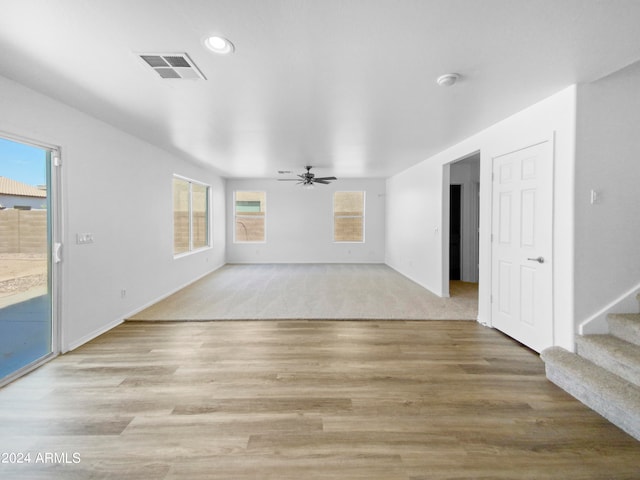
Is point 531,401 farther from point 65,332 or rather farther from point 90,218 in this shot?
point 90,218

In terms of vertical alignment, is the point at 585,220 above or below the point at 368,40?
below

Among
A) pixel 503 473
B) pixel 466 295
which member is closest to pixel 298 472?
pixel 503 473

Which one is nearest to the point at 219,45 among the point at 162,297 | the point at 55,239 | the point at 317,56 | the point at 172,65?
the point at 172,65

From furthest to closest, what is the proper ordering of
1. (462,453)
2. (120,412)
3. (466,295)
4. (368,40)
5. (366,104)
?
(466,295)
(366,104)
(120,412)
(368,40)
(462,453)

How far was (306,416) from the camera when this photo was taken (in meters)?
2.03

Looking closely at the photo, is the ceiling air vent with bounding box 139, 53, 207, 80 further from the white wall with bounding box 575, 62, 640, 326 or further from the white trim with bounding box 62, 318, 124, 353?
the white wall with bounding box 575, 62, 640, 326

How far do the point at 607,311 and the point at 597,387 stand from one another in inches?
32.1

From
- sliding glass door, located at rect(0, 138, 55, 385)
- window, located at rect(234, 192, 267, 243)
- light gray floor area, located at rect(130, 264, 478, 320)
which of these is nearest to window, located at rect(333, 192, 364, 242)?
light gray floor area, located at rect(130, 264, 478, 320)

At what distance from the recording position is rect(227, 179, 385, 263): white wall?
881cm

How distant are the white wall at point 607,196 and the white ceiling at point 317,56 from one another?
0.41m

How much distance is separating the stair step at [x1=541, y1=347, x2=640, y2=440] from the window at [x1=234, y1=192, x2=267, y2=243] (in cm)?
754

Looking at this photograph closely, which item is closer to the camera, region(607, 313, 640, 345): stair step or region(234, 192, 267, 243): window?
region(607, 313, 640, 345): stair step

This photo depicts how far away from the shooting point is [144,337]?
338 centimetres

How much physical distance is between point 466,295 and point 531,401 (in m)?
3.25
